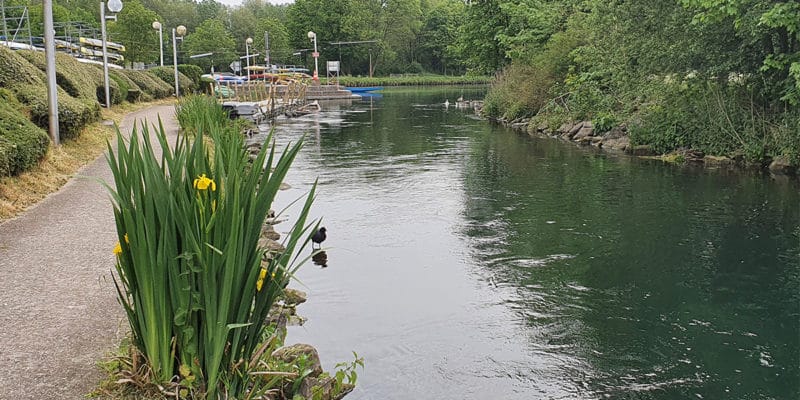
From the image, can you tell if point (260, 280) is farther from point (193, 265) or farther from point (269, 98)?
point (269, 98)

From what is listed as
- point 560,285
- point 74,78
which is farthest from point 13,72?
point 560,285

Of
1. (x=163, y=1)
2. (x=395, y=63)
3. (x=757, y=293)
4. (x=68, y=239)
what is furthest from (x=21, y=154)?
(x=163, y=1)

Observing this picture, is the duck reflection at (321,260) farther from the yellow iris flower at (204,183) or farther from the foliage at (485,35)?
the foliage at (485,35)

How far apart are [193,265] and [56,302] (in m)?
2.13

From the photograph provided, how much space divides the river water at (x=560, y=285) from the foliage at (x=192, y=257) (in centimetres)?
212

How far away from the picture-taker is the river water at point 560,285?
6.38 meters

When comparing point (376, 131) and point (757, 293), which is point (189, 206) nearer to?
point (757, 293)

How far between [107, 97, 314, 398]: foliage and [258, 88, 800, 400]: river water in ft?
6.95

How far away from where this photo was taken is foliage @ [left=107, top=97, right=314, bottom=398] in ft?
13.0

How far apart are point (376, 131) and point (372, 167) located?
1049 cm

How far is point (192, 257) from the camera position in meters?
3.99

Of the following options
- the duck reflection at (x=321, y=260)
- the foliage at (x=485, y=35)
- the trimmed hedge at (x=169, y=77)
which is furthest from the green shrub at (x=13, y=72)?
the foliage at (x=485, y=35)

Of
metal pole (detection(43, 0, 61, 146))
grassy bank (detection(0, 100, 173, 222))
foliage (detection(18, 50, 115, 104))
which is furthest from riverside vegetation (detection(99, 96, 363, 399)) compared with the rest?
foliage (detection(18, 50, 115, 104))

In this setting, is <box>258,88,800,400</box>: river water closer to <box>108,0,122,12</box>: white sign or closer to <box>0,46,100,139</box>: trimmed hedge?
<box>0,46,100,139</box>: trimmed hedge
